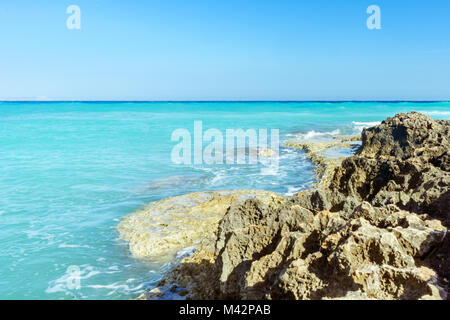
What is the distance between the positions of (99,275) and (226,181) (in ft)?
28.8

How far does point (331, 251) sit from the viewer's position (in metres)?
3.96

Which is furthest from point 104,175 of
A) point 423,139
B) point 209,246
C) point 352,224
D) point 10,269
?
point 352,224

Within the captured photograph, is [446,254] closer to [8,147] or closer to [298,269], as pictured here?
[298,269]

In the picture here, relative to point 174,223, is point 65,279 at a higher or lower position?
lower

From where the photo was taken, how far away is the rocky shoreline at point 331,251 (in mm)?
3471

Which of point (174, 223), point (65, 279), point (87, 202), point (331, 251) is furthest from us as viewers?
point (87, 202)

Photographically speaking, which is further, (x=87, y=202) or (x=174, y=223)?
(x=87, y=202)

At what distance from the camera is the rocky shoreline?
3.47 metres

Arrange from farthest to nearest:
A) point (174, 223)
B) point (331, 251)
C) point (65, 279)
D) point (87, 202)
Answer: point (87, 202)
point (174, 223)
point (65, 279)
point (331, 251)

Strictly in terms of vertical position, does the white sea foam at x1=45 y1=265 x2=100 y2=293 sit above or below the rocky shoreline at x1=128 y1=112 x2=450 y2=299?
below

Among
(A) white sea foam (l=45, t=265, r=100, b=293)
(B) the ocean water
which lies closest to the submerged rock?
(B) the ocean water

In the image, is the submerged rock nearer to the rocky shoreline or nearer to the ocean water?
the ocean water

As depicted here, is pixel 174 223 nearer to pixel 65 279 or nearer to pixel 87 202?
pixel 65 279

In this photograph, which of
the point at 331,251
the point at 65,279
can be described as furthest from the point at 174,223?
the point at 331,251
